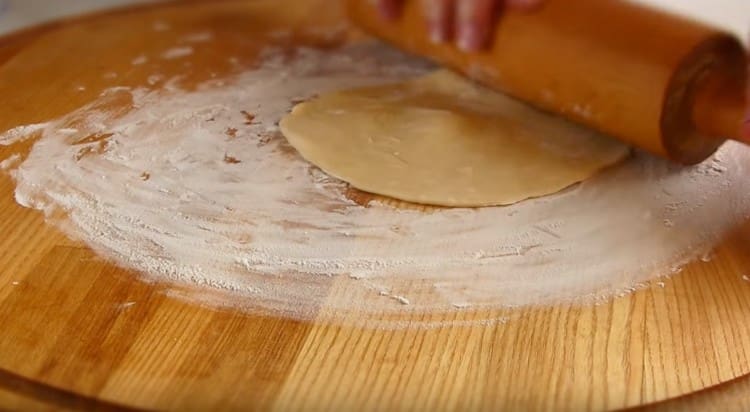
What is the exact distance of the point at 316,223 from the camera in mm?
962

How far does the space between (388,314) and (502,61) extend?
466mm

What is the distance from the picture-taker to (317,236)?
940 mm

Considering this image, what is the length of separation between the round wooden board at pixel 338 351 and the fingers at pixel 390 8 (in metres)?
0.59

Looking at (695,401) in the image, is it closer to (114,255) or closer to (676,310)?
(676,310)

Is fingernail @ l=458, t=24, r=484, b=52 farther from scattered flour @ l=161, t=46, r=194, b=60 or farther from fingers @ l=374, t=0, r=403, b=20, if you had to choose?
scattered flour @ l=161, t=46, r=194, b=60

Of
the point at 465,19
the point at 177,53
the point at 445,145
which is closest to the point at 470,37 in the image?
the point at 465,19

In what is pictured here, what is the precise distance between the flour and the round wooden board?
0.10ft

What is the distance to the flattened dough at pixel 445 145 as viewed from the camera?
40.1 inches

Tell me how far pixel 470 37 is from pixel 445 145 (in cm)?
17

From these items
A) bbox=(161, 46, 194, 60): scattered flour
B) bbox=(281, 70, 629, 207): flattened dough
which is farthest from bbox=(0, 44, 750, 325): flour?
bbox=(161, 46, 194, 60): scattered flour

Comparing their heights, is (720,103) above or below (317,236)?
above

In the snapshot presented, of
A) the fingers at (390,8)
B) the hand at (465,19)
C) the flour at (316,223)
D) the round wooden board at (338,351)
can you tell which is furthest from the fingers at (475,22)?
the round wooden board at (338,351)

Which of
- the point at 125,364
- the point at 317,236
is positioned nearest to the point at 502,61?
the point at 317,236

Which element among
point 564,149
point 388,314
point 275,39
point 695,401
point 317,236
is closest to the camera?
point 695,401
